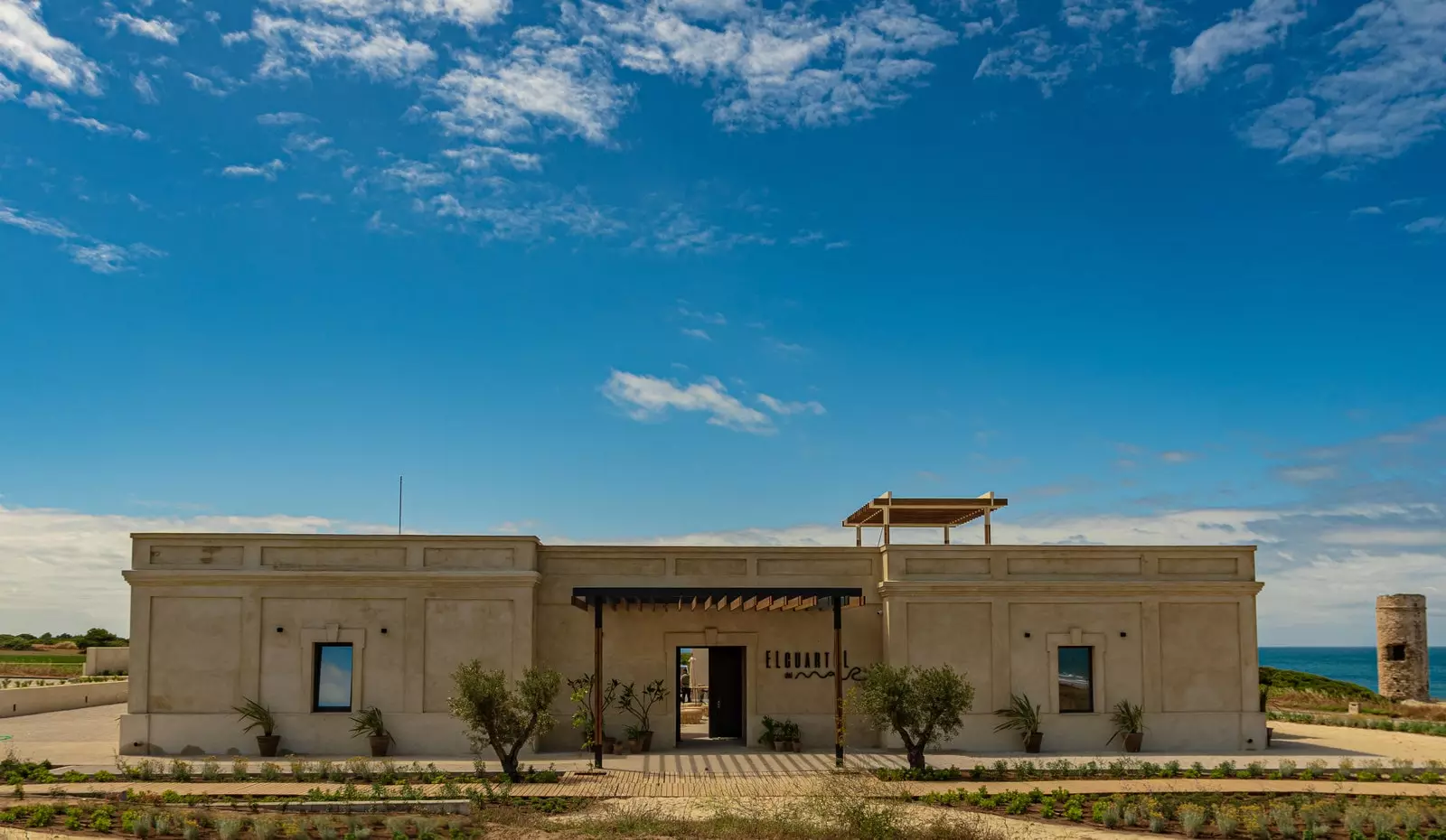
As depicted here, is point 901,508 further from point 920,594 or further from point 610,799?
point 610,799

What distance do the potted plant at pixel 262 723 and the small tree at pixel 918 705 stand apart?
Answer: 1208 centimetres

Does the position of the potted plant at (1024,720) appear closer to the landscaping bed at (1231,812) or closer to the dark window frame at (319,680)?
the landscaping bed at (1231,812)

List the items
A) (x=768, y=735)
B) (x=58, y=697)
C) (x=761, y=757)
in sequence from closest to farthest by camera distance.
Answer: (x=761, y=757) < (x=768, y=735) < (x=58, y=697)

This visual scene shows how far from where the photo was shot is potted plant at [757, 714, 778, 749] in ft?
83.6

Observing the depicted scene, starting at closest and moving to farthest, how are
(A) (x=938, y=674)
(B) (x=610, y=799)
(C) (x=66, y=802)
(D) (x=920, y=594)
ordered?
(C) (x=66, y=802) < (B) (x=610, y=799) < (A) (x=938, y=674) < (D) (x=920, y=594)

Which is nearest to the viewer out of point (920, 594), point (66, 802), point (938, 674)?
point (66, 802)

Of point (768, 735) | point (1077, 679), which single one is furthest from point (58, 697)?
point (1077, 679)

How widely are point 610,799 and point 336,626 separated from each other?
9.45 metres

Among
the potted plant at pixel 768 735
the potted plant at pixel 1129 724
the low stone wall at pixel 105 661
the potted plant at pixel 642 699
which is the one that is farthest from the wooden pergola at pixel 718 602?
the low stone wall at pixel 105 661

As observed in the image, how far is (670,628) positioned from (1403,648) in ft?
101

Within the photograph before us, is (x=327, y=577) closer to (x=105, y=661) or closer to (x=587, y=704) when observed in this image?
(x=587, y=704)

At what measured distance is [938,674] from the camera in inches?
865

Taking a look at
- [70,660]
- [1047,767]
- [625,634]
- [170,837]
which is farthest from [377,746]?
[70,660]

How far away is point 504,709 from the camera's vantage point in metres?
20.5
